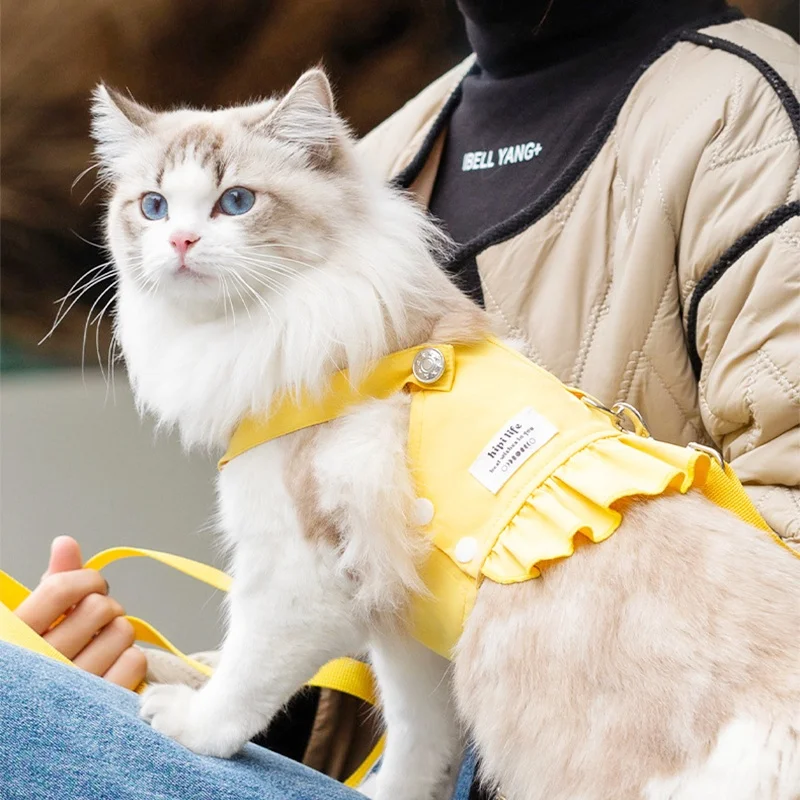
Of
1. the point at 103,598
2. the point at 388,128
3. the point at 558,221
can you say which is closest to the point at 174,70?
the point at 388,128

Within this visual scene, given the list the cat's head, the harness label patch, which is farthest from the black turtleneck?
the harness label patch

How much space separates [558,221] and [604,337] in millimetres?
164

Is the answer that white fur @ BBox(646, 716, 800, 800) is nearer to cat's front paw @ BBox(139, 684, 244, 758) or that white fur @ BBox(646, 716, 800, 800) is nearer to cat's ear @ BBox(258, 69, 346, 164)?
cat's front paw @ BBox(139, 684, 244, 758)

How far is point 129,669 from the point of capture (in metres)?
0.97

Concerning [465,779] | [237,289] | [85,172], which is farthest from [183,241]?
[465,779]

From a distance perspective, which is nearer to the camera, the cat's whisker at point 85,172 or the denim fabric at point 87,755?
the denim fabric at point 87,755

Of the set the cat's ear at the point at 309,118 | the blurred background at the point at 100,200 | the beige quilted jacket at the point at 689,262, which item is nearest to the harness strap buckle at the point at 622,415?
the beige quilted jacket at the point at 689,262

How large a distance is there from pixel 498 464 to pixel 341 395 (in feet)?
0.55

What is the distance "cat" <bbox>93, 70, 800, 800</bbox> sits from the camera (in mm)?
599

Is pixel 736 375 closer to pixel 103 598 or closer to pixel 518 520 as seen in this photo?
pixel 518 520

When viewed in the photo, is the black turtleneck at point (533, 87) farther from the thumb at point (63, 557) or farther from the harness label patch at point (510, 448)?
the thumb at point (63, 557)

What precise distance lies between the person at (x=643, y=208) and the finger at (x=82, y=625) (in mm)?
305

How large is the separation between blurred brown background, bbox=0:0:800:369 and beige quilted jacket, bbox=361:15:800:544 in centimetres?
69

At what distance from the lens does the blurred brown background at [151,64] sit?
60.3 inches
